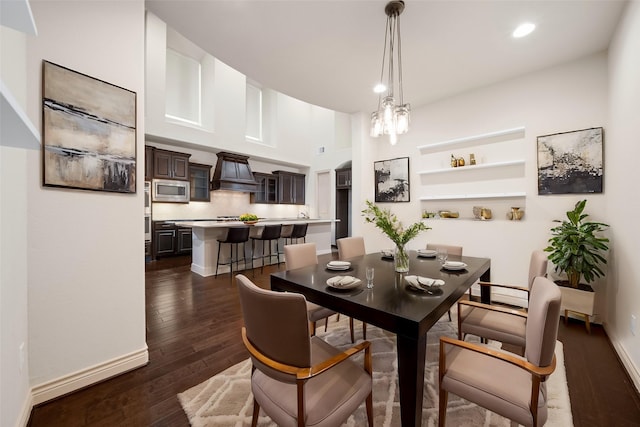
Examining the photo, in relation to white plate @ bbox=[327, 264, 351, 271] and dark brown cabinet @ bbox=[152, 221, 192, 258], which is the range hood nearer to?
dark brown cabinet @ bbox=[152, 221, 192, 258]

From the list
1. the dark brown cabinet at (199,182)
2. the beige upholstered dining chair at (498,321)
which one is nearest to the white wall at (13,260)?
the beige upholstered dining chair at (498,321)

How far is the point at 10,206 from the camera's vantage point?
1.30 metres

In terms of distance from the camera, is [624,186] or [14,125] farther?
[624,186]

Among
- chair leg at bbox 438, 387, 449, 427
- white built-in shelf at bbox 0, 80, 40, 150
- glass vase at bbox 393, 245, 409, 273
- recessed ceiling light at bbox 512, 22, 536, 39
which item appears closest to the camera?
white built-in shelf at bbox 0, 80, 40, 150

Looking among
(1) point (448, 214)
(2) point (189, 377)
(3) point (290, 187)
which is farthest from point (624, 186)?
(3) point (290, 187)

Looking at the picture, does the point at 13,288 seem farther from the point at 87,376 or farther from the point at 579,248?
the point at 579,248

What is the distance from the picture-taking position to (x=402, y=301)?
140 centimetres

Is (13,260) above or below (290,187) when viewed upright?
below

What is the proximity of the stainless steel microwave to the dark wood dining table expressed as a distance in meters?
5.46

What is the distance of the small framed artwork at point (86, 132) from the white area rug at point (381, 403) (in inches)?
60.4

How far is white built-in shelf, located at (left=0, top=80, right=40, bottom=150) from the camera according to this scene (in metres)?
0.55

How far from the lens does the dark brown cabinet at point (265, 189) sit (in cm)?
816

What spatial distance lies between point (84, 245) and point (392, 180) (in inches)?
157

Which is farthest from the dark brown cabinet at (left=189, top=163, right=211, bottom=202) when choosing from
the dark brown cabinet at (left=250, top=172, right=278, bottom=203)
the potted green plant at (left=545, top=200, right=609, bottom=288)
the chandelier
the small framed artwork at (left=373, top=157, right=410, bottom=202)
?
the potted green plant at (left=545, top=200, right=609, bottom=288)
